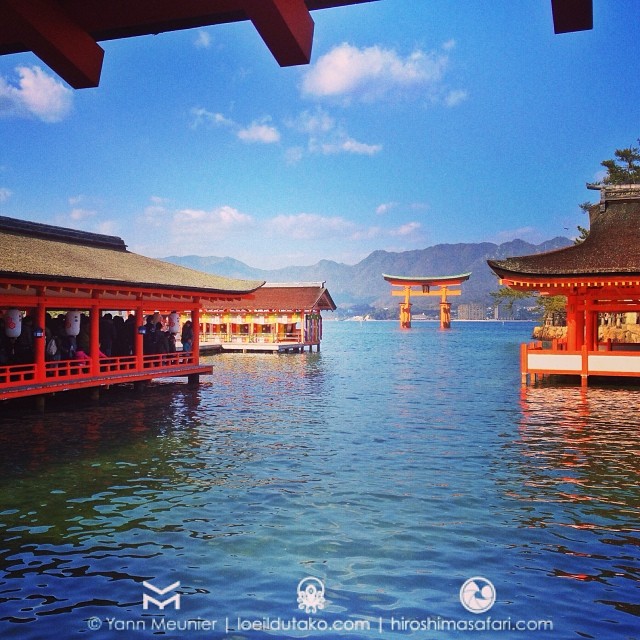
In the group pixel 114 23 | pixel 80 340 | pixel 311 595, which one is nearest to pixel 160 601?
pixel 311 595

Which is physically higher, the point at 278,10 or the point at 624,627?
the point at 278,10

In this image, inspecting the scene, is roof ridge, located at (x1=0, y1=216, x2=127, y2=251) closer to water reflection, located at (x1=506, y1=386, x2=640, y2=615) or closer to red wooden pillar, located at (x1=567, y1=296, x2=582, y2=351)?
water reflection, located at (x1=506, y1=386, x2=640, y2=615)

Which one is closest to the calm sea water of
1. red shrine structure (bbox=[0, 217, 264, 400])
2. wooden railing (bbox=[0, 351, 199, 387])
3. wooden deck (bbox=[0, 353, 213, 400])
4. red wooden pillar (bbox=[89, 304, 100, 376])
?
wooden deck (bbox=[0, 353, 213, 400])

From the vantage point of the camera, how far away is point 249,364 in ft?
124

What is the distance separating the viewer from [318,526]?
8422 millimetres

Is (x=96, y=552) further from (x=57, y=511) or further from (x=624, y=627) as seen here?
(x=624, y=627)

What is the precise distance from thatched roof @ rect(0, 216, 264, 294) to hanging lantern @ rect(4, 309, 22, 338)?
5.03 feet

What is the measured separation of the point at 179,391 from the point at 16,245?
26.2 ft

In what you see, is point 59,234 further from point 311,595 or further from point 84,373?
point 311,595

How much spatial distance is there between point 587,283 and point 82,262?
17887 mm

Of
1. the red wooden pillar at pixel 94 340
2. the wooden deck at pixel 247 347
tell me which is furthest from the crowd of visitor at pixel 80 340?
the wooden deck at pixel 247 347

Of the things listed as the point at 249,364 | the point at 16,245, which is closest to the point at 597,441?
the point at 16,245

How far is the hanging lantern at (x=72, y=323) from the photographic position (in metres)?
19.1

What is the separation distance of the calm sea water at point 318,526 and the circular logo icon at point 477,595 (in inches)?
1.3
